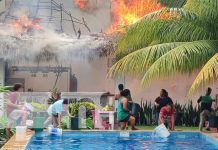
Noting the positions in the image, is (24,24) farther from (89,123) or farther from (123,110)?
(123,110)

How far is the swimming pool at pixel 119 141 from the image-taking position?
13.0 meters

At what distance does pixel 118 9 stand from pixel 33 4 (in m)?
3.32

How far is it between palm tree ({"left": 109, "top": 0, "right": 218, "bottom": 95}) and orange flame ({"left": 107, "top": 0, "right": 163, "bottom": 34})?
18.0ft

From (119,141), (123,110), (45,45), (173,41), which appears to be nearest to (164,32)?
(173,41)

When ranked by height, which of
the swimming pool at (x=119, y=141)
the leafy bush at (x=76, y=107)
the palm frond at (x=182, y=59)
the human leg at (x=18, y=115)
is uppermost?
the palm frond at (x=182, y=59)

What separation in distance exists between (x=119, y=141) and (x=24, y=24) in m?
7.92

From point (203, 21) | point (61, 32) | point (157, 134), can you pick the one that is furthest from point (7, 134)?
point (61, 32)

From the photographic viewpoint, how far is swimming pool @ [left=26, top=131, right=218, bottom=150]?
13.0 meters

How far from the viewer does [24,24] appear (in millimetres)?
20562

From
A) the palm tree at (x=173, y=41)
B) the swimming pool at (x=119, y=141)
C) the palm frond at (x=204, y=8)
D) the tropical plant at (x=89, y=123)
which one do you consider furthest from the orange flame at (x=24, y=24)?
the palm frond at (x=204, y=8)

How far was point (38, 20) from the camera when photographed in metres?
20.7

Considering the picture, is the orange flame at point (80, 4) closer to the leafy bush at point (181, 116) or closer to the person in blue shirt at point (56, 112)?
the leafy bush at point (181, 116)

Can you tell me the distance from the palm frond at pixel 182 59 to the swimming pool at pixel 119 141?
5.71 feet

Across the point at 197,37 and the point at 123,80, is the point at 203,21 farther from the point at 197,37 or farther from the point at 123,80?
the point at 123,80
